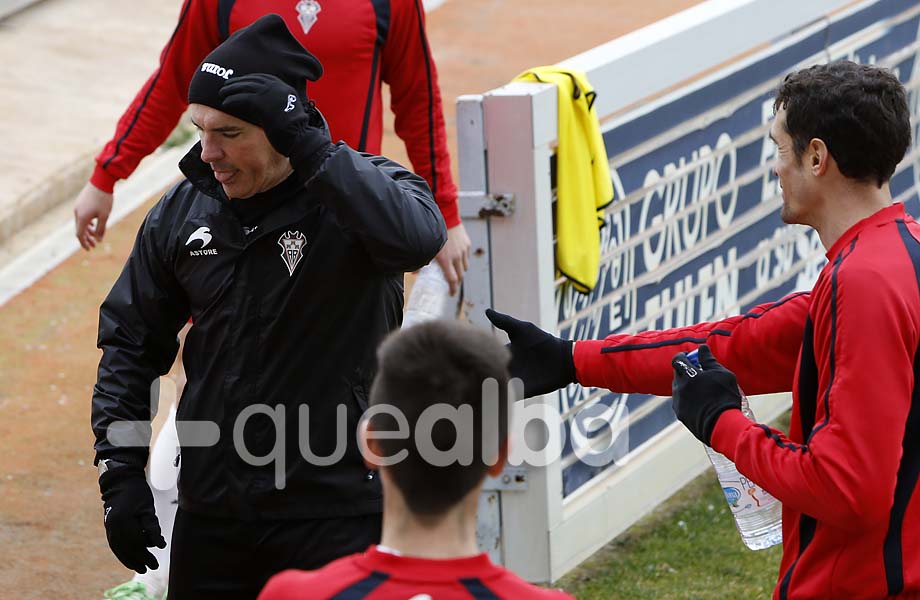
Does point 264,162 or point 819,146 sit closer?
point 819,146

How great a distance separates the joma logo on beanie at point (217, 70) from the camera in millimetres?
3391

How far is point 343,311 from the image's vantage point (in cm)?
349

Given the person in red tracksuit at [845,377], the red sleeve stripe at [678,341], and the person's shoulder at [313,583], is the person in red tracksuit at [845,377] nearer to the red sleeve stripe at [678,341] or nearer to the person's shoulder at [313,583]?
the red sleeve stripe at [678,341]

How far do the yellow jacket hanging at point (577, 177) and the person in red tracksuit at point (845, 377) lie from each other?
1.90 m

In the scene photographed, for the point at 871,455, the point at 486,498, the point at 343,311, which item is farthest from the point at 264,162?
the point at 486,498

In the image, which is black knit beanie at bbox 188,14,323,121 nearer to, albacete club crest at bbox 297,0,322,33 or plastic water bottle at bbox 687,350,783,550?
albacete club crest at bbox 297,0,322,33

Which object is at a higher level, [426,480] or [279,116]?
[279,116]

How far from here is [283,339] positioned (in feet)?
11.3

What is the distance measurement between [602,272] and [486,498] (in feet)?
3.18

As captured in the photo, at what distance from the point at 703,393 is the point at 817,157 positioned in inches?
21.4

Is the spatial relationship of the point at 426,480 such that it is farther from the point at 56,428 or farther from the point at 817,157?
the point at 56,428

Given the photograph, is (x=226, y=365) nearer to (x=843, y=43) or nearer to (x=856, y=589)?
(x=856, y=589)

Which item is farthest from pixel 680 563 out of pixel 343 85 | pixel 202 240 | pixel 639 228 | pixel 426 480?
pixel 426 480

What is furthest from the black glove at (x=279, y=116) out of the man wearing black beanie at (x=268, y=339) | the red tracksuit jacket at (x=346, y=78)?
the red tracksuit jacket at (x=346, y=78)
